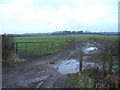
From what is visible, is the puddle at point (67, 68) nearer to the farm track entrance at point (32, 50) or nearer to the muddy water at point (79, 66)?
the muddy water at point (79, 66)

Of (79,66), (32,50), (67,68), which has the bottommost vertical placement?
(67,68)

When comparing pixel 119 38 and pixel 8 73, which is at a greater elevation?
pixel 119 38

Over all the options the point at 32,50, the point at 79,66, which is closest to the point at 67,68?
the point at 79,66

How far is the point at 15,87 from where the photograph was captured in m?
13.6

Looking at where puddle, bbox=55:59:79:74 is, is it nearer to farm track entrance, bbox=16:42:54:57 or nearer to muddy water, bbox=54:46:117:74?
muddy water, bbox=54:46:117:74

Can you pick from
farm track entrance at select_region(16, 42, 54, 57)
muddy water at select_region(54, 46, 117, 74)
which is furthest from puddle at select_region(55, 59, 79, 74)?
farm track entrance at select_region(16, 42, 54, 57)

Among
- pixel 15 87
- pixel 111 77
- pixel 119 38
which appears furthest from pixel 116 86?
pixel 15 87

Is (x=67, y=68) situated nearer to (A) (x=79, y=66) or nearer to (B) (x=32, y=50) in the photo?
(A) (x=79, y=66)

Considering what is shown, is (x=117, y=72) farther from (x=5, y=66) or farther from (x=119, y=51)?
(x=5, y=66)

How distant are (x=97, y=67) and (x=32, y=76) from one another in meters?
4.60

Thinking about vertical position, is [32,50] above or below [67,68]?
above

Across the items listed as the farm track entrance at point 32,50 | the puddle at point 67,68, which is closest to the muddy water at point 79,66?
the puddle at point 67,68

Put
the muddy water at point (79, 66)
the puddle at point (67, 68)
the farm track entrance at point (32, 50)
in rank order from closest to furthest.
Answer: the muddy water at point (79, 66) → the puddle at point (67, 68) → the farm track entrance at point (32, 50)

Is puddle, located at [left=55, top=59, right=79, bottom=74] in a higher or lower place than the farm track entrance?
lower
